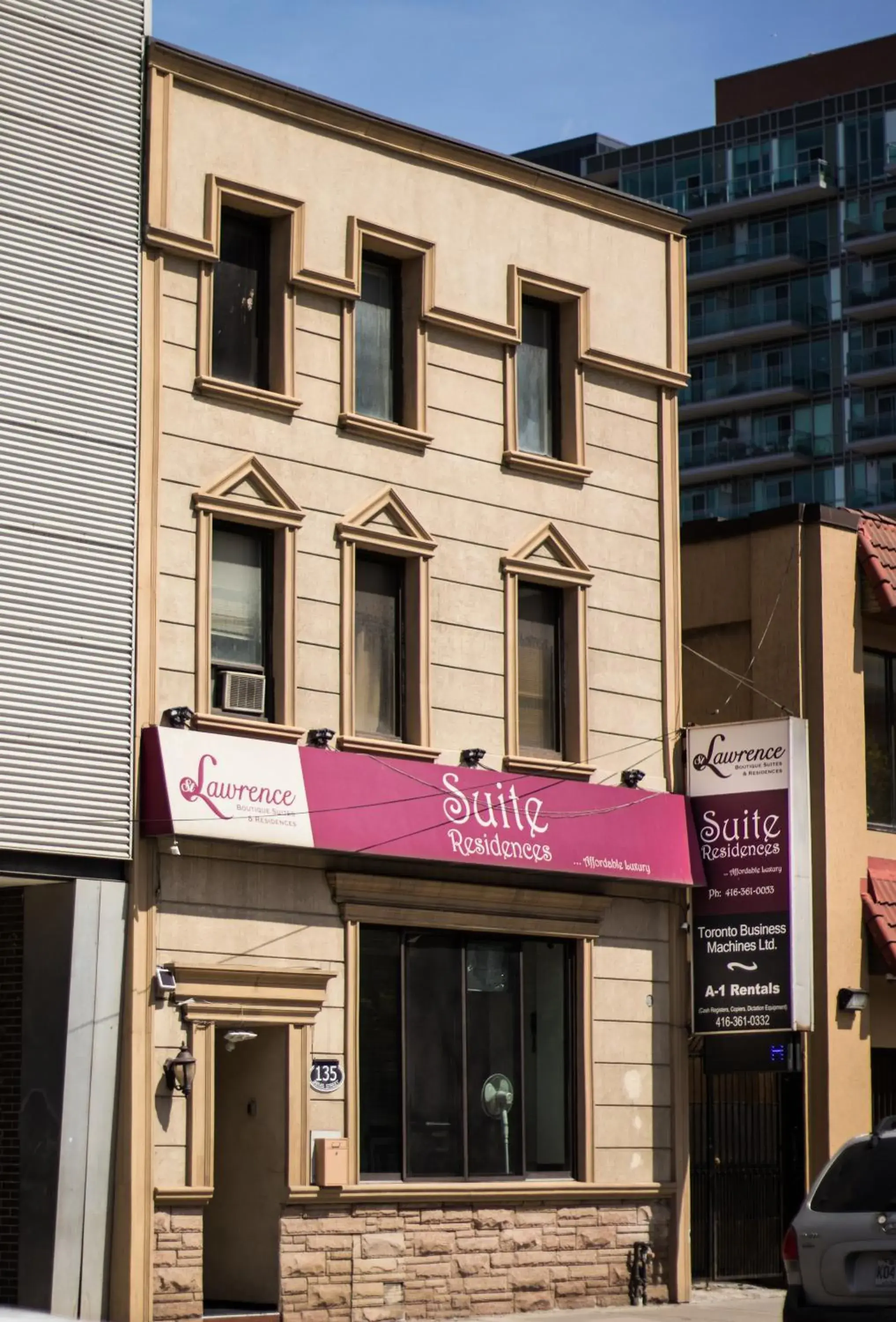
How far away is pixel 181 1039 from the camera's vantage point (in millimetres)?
20594

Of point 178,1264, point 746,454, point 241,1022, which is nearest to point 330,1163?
point 241,1022

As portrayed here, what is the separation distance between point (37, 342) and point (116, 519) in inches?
68.0

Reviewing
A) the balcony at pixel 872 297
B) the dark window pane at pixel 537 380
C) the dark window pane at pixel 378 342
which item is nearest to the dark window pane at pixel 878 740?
the dark window pane at pixel 537 380

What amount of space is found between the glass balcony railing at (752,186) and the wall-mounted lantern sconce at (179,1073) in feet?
243

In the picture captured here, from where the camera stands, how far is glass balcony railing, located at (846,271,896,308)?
8825 cm

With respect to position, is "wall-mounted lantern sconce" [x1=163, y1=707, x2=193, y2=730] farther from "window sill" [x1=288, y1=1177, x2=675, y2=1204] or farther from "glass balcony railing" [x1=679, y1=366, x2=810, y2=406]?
"glass balcony railing" [x1=679, y1=366, x2=810, y2=406]

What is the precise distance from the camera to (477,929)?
23.2 m

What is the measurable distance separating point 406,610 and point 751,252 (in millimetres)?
70540

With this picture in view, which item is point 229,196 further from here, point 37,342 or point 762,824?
point 762,824

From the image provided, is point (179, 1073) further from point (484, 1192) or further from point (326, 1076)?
point (484, 1192)

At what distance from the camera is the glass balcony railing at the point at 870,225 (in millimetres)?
88000

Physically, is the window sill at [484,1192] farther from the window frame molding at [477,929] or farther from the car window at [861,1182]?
the car window at [861,1182]

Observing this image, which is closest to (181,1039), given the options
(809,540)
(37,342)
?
(37,342)

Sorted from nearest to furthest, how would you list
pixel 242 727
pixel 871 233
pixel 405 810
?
pixel 242 727, pixel 405 810, pixel 871 233
